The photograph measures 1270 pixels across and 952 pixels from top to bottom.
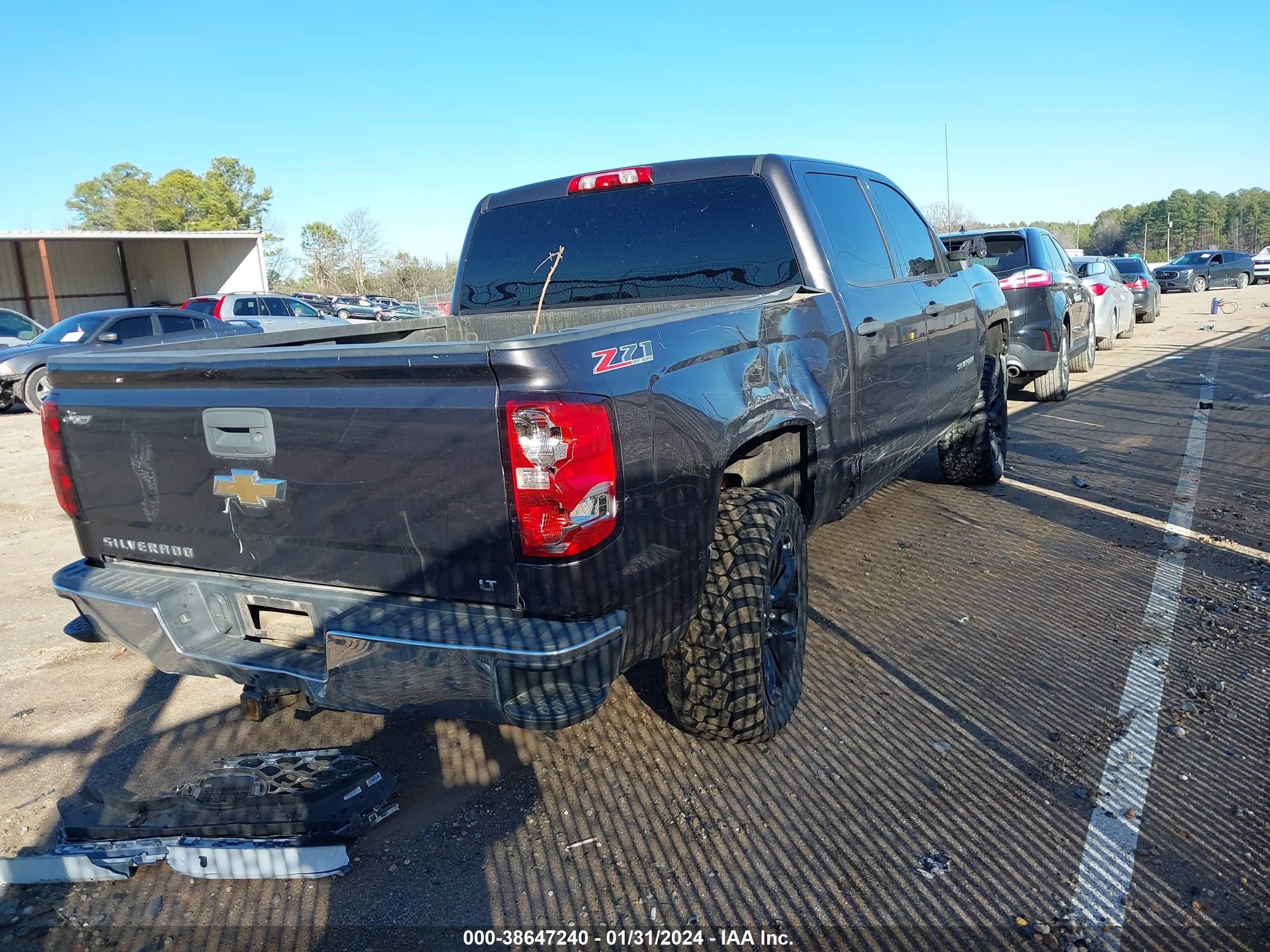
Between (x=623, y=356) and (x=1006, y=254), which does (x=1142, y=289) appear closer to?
(x=1006, y=254)

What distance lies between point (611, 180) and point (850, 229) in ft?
3.86

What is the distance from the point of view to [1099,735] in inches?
133

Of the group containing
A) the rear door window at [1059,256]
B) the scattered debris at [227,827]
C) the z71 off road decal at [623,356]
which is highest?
the rear door window at [1059,256]

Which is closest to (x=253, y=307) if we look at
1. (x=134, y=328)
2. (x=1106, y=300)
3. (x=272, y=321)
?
(x=272, y=321)

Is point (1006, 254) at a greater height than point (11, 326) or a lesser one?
lesser

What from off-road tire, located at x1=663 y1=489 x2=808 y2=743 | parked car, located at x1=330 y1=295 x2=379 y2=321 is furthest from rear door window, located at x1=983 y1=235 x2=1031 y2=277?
parked car, located at x1=330 y1=295 x2=379 y2=321

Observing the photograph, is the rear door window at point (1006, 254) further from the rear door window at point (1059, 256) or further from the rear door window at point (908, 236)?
the rear door window at point (908, 236)

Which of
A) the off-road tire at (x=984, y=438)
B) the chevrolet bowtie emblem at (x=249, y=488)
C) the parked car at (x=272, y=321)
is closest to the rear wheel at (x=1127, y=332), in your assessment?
the off-road tire at (x=984, y=438)

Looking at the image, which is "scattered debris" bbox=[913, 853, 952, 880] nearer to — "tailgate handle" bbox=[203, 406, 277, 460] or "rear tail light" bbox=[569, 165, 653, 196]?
"tailgate handle" bbox=[203, 406, 277, 460]

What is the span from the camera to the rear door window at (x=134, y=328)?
14.1 metres

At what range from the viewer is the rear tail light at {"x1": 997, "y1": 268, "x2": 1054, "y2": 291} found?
9.67 metres

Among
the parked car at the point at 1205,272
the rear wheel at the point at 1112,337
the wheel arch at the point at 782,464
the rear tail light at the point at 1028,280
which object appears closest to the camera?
the wheel arch at the point at 782,464

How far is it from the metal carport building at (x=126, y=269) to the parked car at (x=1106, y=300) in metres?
30.1

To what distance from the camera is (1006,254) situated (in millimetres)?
10062
